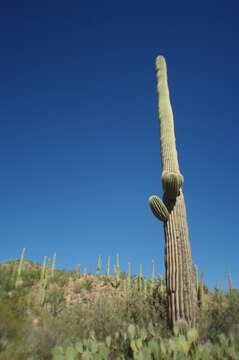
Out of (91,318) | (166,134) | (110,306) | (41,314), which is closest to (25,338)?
(41,314)

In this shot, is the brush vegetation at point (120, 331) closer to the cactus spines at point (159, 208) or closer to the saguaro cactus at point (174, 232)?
the saguaro cactus at point (174, 232)

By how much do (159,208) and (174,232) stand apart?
27.5 inches

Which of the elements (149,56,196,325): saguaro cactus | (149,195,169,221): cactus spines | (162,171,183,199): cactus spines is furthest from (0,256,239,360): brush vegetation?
(162,171,183,199): cactus spines

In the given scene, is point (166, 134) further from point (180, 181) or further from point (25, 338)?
point (25, 338)

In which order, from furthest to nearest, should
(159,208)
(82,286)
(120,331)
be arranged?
(82,286) → (159,208) → (120,331)

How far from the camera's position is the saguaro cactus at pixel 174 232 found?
712cm

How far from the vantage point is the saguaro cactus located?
7.12 metres

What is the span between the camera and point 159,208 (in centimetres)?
→ 812

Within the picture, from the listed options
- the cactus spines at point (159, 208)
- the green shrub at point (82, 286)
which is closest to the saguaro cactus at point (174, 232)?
the cactus spines at point (159, 208)

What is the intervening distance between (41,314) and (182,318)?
11.9 ft

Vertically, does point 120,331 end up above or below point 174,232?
below

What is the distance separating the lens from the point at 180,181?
8336 mm

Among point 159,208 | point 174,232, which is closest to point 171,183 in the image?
point 159,208

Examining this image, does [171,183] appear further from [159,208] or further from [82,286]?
[82,286]
